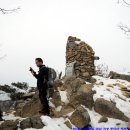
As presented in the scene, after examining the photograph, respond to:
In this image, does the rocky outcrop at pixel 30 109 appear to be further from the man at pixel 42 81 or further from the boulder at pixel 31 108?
the man at pixel 42 81

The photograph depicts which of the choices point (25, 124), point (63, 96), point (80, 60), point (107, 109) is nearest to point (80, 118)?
point (107, 109)

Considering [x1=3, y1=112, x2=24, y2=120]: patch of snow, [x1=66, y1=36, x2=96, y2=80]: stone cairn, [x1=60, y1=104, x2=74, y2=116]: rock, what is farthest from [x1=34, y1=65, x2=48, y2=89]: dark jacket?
[x1=66, y1=36, x2=96, y2=80]: stone cairn

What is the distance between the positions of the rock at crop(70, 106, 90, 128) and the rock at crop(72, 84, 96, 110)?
3.68 feet

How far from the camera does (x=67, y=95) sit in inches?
465

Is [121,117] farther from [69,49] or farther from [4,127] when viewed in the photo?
[69,49]

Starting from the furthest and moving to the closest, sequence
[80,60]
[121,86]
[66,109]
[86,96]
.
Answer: [80,60] < [121,86] < [86,96] < [66,109]

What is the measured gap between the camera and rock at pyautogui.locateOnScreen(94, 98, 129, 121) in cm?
987

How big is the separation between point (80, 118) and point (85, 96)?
170cm

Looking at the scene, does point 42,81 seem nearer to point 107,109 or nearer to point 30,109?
point 30,109

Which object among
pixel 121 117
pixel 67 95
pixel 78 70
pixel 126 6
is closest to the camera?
pixel 121 117

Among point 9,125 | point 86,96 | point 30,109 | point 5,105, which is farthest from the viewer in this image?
point 5,105

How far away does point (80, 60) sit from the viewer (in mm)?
14117

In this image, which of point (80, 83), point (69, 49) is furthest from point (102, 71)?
point (80, 83)

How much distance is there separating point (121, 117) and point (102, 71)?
16131mm
